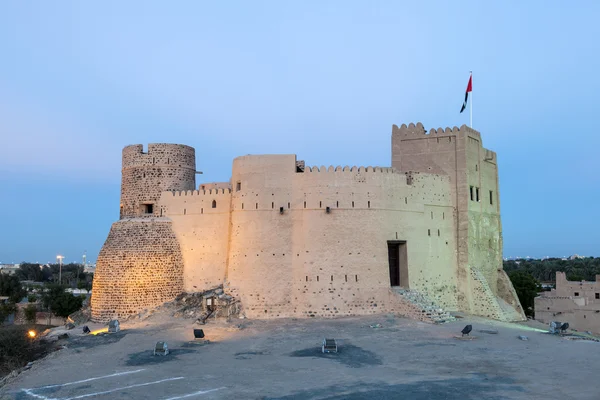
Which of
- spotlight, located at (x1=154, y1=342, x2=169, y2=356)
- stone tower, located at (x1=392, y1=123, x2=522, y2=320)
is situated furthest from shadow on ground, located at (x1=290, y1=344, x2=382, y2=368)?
stone tower, located at (x1=392, y1=123, x2=522, y2=320)

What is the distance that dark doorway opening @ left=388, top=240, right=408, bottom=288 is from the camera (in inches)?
906

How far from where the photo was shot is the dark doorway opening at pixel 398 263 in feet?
75.5

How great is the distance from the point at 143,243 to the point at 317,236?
8444 mm

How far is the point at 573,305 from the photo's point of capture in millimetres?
35375

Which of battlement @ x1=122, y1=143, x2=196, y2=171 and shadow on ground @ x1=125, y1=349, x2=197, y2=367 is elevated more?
battlement @ x1=122, y1=143, x2=196, y2=171

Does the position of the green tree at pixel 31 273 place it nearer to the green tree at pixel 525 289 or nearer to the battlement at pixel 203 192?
the battlement at pixel 203 192

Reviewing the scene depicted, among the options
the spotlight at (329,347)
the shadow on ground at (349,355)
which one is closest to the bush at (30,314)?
the shadow on ground at (349,355)

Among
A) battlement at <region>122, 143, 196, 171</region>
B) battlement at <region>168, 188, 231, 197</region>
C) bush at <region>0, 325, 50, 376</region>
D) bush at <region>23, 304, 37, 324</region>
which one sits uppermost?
battlement at <region>122, 143, 196, 171</region>

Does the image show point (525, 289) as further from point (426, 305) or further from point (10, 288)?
point (10, 288)

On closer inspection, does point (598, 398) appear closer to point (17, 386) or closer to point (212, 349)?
point (212, 349)

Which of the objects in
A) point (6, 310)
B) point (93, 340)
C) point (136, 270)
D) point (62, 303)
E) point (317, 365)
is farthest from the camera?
point (62, 303)

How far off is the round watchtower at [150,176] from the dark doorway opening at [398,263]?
1084 centimetres

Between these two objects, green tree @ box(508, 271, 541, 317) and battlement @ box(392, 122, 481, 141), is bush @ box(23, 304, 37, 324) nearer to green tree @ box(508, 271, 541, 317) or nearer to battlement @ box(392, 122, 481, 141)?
battlement @ box(392, 122, 481, 141)

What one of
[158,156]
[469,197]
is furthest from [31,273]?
[469,197]
